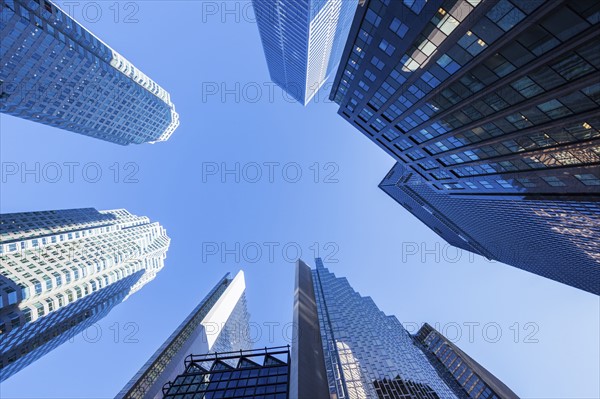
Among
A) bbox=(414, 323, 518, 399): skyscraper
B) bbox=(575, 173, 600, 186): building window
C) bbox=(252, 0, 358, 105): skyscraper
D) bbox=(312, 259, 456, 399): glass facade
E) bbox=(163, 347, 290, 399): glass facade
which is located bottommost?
bbox=(414, 323, 518, 399): skyscraper

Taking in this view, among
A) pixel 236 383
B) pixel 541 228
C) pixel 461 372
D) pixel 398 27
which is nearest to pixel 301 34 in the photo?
pixel 398 27

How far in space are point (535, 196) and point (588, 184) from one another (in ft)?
27.7

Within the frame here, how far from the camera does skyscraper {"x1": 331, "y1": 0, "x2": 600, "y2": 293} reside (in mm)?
19562

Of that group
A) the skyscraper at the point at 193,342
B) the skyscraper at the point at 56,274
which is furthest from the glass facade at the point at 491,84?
the skyscraper at the point at 56,274

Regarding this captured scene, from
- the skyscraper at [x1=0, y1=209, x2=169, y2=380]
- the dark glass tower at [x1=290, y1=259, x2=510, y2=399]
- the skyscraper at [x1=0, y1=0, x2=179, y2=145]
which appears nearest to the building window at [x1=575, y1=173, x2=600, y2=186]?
the dark glass tower at [x1=290, y1=259, x2=510, y2=399]

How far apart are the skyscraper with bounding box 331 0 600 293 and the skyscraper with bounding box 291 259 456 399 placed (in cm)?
2835

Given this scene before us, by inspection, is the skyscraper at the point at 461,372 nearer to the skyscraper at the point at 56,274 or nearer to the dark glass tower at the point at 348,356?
the dark glass tower at the point at 348,356

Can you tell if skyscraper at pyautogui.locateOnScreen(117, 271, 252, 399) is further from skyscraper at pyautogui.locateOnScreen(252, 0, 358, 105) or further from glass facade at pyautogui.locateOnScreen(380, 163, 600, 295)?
skyscraper at pyautogui.locateOnScreen(252, 0, 358, 105)

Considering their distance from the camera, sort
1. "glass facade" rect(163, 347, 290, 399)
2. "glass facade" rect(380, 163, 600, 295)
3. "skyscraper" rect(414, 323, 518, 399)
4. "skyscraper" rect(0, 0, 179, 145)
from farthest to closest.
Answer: "skyscraper" rect(414, 323, 518, 399)
"skyscraper" rect(0, 0, 179, 145)
"glass facade" rect(380, 163, 600, 295)
"glass facade" rect(163, 347, 290, 399)

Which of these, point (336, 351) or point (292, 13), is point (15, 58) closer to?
point (292, 13)

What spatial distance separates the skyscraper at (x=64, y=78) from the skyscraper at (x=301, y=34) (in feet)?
196

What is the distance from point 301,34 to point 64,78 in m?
80.3

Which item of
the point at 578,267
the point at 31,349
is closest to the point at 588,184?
the point at 578,267

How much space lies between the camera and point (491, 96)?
87.4 ft
